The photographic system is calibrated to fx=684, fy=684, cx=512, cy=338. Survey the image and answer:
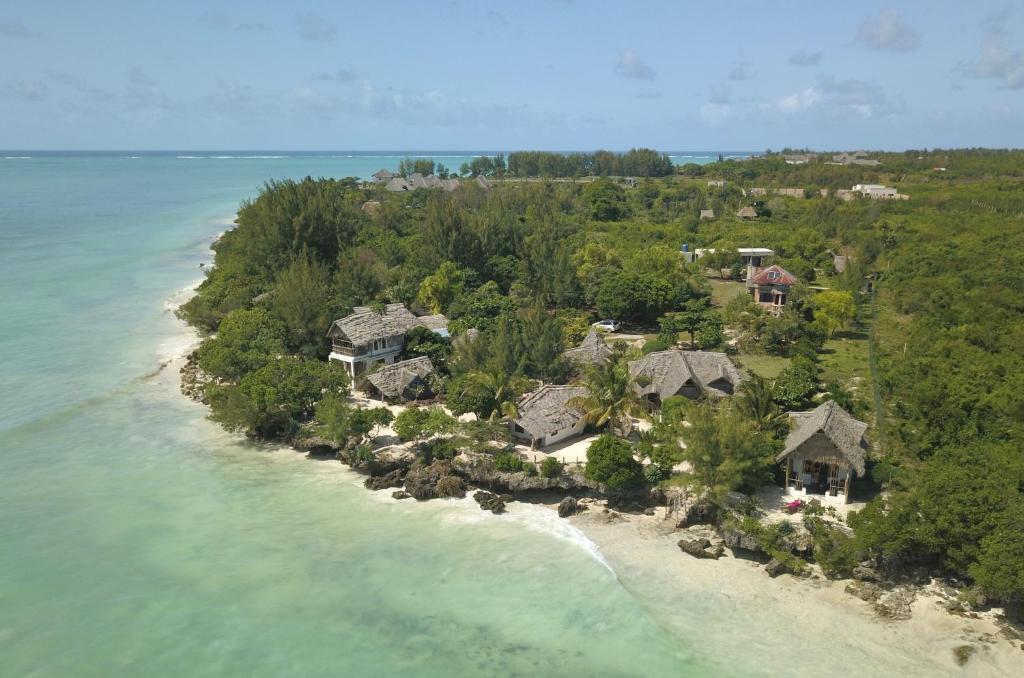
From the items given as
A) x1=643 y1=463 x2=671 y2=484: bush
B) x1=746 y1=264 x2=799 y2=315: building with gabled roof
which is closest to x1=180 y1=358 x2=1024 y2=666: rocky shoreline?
x1=643 y1=463 x2=671 y2=484: bush

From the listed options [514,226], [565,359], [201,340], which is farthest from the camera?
[514,226]

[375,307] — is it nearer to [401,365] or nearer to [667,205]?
[401,365]

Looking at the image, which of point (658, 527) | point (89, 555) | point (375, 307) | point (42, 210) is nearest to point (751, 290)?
point (375, 307)

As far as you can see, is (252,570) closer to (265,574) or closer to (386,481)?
(265,574)

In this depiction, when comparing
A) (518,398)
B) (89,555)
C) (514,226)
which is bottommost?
(89,555)

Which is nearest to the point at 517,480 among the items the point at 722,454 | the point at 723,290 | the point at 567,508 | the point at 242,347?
the point at 567,508

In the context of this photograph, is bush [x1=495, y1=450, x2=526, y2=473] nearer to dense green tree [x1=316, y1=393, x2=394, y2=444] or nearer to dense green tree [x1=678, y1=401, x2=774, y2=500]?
dense green tree [x1=316, y1=393, x2=394, y2=444]
